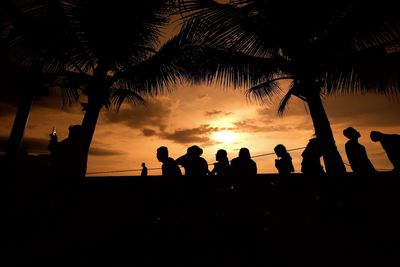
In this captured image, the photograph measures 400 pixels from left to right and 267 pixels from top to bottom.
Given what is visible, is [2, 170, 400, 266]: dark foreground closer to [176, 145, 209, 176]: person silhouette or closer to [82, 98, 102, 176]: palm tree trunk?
[176, 145, 209, 176]: person silhouette

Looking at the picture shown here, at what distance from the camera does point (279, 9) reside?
136 inches

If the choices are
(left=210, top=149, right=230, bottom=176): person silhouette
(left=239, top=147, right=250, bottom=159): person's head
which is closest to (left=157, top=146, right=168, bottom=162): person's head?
(left=210, top=149, right=230, bottom=176): person silhouette

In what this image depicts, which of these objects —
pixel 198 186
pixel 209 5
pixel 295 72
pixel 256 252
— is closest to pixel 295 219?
pixel 256 252

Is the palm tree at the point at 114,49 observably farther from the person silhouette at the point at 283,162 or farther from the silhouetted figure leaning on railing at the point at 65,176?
the person silhouette at the point at 283,162

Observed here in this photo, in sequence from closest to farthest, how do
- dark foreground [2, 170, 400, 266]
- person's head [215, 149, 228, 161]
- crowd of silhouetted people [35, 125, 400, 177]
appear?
dark foreground [2, 170, 400, 266]
crowd of silhouetted people [35, 125, 400, 177]
person's head [215, 149, 228, 161]

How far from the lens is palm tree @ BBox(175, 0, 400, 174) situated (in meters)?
3.25

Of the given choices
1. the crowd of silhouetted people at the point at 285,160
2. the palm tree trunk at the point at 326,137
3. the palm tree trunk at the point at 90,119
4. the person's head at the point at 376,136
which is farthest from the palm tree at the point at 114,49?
the person's head at the point at 376,136

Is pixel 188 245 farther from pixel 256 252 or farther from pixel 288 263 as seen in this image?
pixel 288 263

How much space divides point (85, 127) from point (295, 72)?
391 cm

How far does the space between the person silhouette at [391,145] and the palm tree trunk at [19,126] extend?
18.5ft

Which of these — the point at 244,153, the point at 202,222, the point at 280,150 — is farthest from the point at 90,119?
the point at 280,150

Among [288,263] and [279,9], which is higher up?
[279,9]

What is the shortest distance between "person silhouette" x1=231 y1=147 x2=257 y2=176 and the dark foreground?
13 centimetres

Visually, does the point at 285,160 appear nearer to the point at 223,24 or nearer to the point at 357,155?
the point at 357,155
